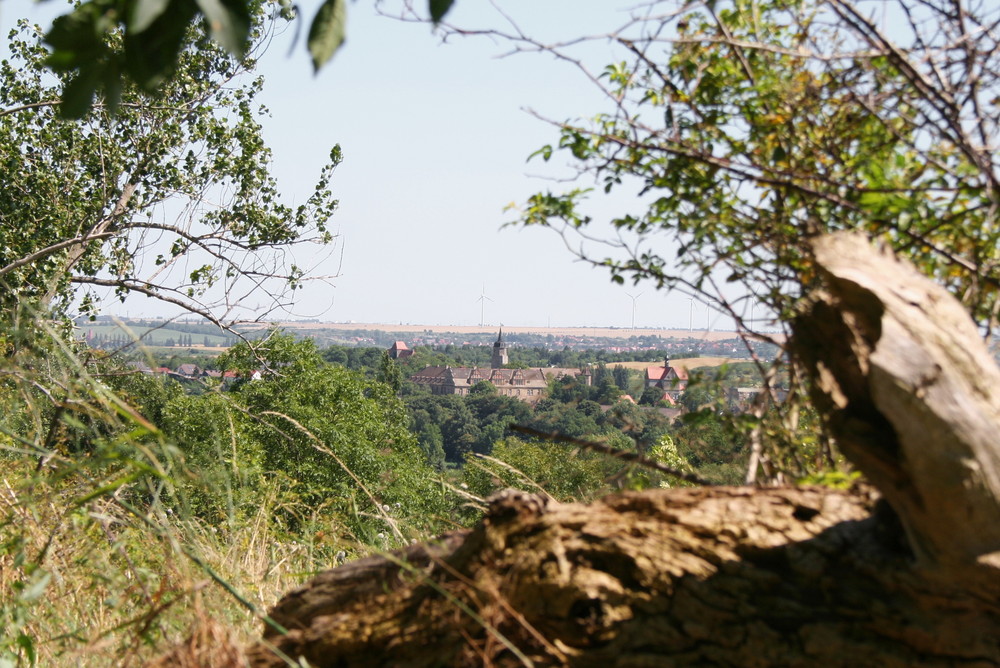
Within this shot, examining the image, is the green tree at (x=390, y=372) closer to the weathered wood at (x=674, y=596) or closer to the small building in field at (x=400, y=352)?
the small building in field at (x=400, y=352)

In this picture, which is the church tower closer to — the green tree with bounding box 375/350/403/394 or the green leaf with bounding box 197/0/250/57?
the green tree with bounding box 375/350/403/394

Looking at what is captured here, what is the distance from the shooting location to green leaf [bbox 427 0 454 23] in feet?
3.71

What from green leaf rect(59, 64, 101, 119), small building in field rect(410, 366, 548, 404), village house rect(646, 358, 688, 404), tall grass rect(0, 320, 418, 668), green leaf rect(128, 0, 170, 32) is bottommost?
small building in field rect(410, 366, 548, 404)

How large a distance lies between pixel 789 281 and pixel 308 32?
67.9 inches

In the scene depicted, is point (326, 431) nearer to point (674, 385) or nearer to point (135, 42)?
point (674, 385)

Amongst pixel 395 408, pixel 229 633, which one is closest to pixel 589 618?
pixel 229 633

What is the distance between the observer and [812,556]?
5.48 feet

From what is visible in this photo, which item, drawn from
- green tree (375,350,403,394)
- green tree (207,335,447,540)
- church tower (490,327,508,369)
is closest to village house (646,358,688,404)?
green tree (207,335,447,540)

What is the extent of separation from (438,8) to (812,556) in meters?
1.19

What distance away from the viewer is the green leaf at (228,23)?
991mm

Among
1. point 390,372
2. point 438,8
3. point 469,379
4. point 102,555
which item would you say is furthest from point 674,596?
point 469,379

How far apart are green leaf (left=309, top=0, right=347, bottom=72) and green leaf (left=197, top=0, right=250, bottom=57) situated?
0.25ft

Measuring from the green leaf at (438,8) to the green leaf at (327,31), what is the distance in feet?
0.36

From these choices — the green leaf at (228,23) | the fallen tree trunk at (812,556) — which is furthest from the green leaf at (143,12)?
the fallen tree trunk at (812,556)
